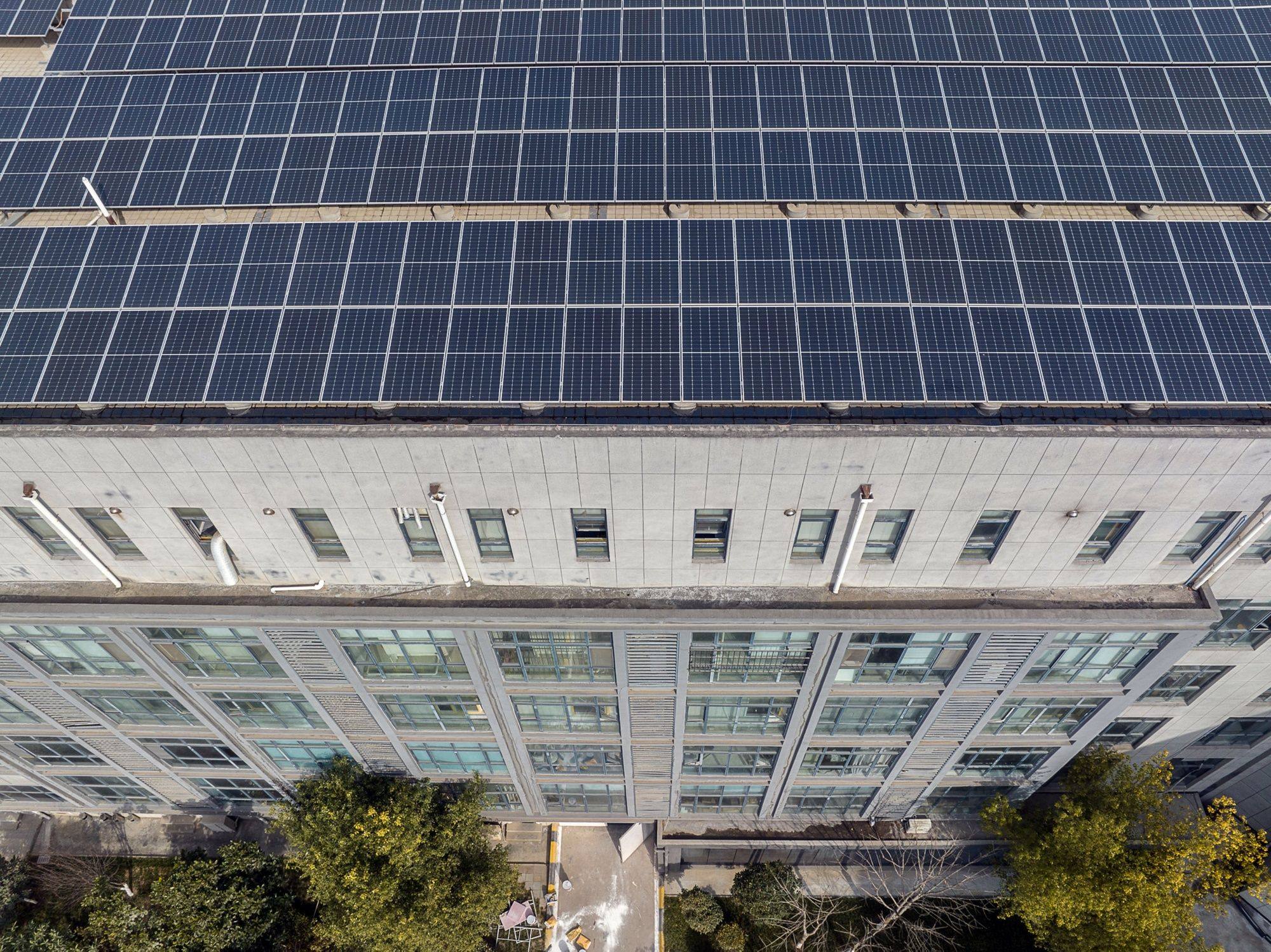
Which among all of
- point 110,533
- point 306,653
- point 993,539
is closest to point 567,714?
point 306,653

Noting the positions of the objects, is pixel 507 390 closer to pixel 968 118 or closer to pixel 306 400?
pixel 306 400

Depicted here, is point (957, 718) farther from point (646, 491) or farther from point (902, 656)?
point (646, 491)

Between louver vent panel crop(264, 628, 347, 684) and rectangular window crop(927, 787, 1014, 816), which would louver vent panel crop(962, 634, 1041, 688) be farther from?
louver vent panel crop(264, 628, 347, 684)

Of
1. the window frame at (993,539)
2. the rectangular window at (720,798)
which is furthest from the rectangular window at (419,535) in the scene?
the rectangular window at (720,798)

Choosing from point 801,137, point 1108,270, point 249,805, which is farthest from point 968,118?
point 249,805

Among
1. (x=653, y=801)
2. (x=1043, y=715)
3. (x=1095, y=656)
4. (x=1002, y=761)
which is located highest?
(x=1095, y=656)

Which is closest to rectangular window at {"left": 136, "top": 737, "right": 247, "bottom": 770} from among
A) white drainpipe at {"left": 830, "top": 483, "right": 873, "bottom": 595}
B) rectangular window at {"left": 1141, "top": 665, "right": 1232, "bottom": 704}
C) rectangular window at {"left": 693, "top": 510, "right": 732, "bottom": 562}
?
rectangular window at {"left": 693, "top": 510, "right": 732, "bottom": 562}
